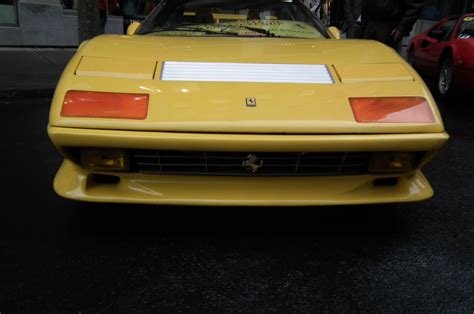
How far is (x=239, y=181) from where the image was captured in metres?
2.23

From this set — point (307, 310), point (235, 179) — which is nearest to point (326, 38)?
point (235, 179)

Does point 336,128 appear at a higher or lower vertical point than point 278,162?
higher

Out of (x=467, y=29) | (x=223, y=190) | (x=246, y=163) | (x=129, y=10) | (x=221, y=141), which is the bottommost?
(x=129, y=10)

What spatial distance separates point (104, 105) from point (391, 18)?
366 cm

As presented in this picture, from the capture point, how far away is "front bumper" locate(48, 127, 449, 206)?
204cm

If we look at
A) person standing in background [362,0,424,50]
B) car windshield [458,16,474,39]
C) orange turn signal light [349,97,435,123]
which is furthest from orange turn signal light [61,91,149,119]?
car windshield [458,16,474,39]

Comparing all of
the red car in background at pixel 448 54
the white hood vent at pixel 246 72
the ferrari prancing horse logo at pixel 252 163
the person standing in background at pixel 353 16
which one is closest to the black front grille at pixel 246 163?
the ferrari prancing horse logo at pixel 252 163

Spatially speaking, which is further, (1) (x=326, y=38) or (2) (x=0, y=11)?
(2) (x=0, y=11)

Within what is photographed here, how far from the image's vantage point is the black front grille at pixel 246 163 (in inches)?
84.6

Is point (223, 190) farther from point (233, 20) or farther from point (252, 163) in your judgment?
point (233, 20)

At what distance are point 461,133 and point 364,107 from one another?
3399mm

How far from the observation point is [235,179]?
223cm

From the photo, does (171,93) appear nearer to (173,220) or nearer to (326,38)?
(173,220)

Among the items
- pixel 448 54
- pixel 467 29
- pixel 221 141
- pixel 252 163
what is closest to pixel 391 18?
pixel 448 54
